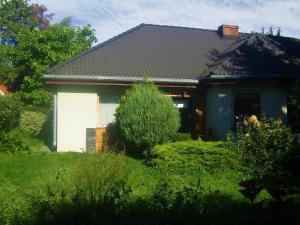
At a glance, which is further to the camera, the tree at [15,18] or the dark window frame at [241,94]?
the tree at [15,18]

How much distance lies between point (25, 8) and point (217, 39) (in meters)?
32.7

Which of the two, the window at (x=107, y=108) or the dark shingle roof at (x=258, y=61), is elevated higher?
the dark shingle roof at (x=258, y=61)

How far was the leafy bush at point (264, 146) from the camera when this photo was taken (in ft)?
34.2

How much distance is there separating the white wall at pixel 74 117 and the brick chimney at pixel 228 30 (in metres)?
9.92

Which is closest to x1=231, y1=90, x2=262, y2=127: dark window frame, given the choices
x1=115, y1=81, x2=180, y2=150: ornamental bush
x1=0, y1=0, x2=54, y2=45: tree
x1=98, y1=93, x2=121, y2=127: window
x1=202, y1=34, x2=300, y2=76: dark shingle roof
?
x1=202, y1=34, x2=300, y2=76: dark shingle roof

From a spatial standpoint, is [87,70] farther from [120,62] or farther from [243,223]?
[243,223]

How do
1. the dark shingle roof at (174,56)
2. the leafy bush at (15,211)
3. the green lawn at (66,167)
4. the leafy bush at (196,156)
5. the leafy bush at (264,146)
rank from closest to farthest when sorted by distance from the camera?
1. the leafy bush at (15,211)
2. the green lawn at (66,167)
3. the leafy bush at (264,146)
4. the leafy bush at (196,156)
5. the dark shingle roof at (174,56)

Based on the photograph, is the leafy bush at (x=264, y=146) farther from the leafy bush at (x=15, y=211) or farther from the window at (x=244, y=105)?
the leafy bush at (x=15, y=211)

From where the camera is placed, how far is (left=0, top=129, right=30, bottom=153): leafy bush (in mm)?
15500

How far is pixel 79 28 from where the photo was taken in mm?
40406

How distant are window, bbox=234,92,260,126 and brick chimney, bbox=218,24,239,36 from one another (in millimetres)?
7841

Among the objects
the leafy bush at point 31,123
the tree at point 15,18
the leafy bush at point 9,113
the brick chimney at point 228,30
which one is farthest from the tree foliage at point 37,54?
the brick chimney at point 228,30

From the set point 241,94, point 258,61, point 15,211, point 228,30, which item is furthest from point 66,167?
point 228,30

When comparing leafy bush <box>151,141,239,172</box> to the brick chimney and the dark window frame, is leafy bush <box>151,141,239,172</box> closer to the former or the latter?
the dark window frame
